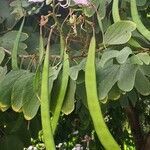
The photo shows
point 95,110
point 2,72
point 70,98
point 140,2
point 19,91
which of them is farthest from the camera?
point 140,2

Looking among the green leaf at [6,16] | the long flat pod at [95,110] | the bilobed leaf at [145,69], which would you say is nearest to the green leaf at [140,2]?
the bilobed leaf at [145,69]

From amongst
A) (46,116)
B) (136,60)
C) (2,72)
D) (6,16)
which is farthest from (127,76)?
(6,16)

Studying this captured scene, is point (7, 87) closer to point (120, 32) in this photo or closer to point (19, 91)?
point (19, 91)

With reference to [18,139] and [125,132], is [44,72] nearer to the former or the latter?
[18,139]

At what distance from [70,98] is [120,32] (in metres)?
0.21

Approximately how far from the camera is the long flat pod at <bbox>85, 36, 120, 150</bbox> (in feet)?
3.07

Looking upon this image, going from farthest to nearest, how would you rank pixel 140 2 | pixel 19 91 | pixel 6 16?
pixel 6 16, pixel 140 2, pixel 19 91

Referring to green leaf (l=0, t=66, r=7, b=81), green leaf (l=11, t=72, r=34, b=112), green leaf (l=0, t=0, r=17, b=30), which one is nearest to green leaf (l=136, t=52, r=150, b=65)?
green leaf (l=11, t=72, r=34, b=112)

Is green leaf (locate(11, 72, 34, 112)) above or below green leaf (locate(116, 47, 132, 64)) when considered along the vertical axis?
below

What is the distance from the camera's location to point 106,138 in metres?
0.94

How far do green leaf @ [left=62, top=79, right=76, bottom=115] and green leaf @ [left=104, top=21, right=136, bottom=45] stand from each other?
0.15 metres

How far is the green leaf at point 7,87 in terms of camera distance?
4.28 feet

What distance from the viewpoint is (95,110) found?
3.17 feet

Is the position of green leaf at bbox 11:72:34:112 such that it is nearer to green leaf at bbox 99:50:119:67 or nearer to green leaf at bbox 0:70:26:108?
green leaf at bbox 0:70:26:108
